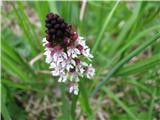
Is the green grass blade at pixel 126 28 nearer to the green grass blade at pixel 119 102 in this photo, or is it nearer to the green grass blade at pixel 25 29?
the green grass blade at pixel 119 102

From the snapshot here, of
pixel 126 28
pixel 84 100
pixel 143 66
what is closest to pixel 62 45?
pixel 84 100

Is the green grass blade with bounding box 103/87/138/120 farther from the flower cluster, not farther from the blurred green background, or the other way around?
the flower cluster

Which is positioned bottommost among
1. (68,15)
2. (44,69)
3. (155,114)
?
(155,114)

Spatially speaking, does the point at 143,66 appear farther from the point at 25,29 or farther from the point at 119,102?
the point at 25,29

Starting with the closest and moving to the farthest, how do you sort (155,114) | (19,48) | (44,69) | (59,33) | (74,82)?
1. (59,33)
2. (74,82)
3. (155,114)
4. (44,69)
5. (19,48)

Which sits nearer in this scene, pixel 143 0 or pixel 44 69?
pixel 143 0

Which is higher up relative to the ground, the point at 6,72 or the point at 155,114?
the point at 6,72

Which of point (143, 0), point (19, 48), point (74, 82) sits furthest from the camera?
point (19, 48)

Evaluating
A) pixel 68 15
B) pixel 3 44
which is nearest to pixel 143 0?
pixel 68 15

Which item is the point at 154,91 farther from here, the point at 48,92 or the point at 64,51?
the point at 64,51
